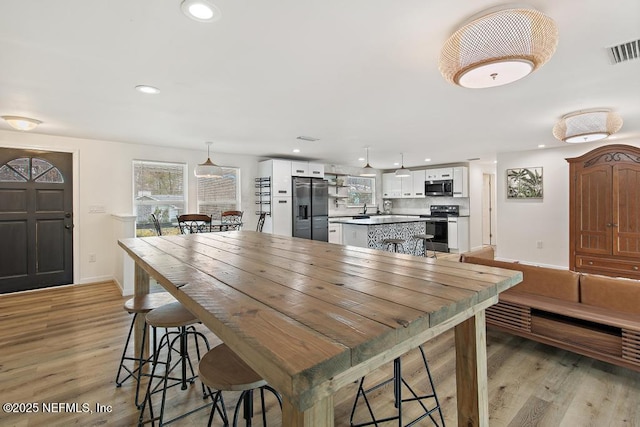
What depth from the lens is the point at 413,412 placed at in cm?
179

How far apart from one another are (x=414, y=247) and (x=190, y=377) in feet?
17.3

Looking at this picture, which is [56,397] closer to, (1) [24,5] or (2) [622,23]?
(1) [24,5]

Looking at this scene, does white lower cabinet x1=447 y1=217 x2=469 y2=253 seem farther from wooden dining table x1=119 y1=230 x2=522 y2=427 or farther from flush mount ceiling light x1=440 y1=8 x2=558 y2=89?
wooden dining table x1=119 y1=230 x2=522 y2=427

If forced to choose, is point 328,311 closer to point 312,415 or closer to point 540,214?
point 312,415

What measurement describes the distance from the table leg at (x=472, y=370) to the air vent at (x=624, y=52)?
83.5 inches

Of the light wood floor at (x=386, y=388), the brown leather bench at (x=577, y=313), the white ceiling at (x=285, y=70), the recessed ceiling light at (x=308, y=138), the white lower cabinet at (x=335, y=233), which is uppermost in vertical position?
the recessed ceiling light at (x=308, y=138)

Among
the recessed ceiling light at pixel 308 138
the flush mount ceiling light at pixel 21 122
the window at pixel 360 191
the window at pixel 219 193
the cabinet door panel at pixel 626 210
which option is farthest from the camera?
the window at pixel 360 191

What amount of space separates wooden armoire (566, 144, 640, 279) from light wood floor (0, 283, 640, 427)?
8.90ft

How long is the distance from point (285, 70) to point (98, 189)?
4.24 metres

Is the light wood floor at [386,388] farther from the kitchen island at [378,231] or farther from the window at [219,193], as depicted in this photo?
the window at [219,193]

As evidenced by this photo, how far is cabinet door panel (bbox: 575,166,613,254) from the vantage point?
4.23m

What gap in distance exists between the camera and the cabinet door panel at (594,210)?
4227 mm

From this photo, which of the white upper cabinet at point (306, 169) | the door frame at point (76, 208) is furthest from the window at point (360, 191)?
the door frame at point (76, 208)

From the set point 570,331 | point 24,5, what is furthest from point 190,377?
point 570,331
